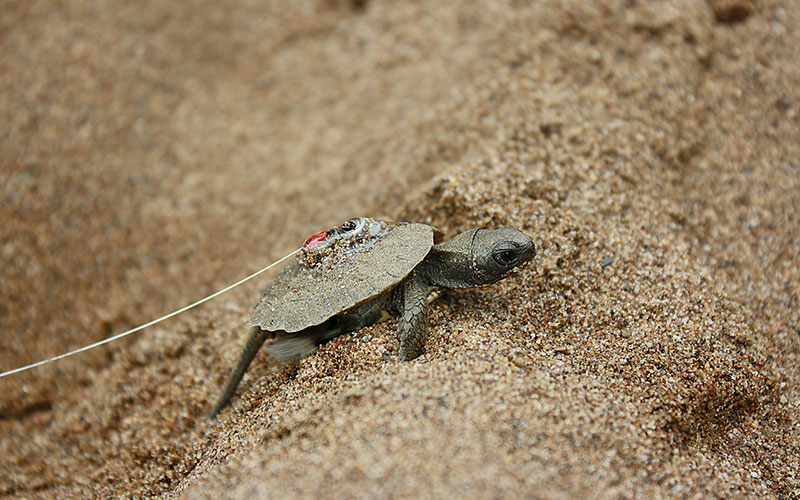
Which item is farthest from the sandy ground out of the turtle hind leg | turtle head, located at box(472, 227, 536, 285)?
turtle head, located at box(472, 227, 536, 285)

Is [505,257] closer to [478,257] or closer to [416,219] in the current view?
[478,257]

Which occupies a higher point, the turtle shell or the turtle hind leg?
the turtle shell

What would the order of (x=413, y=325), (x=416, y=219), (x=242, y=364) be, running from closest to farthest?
(x=413, y=325)
(x=242, y=364)
(x=416, y=219)

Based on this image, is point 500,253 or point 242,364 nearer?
point 500,253

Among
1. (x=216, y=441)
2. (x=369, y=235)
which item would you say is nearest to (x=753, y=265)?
(x=369, y=235)

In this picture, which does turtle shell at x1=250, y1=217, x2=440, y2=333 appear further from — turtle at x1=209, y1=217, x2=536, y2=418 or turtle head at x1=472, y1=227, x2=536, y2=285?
turtle head at x1=472, y1=227, x2=536, y2=285

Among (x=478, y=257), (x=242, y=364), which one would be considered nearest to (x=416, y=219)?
(x=478, y=257)

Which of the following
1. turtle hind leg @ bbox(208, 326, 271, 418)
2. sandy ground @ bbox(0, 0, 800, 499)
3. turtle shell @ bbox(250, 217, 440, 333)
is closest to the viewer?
sandy ground @ bbox(0, 0, 800, 499)
